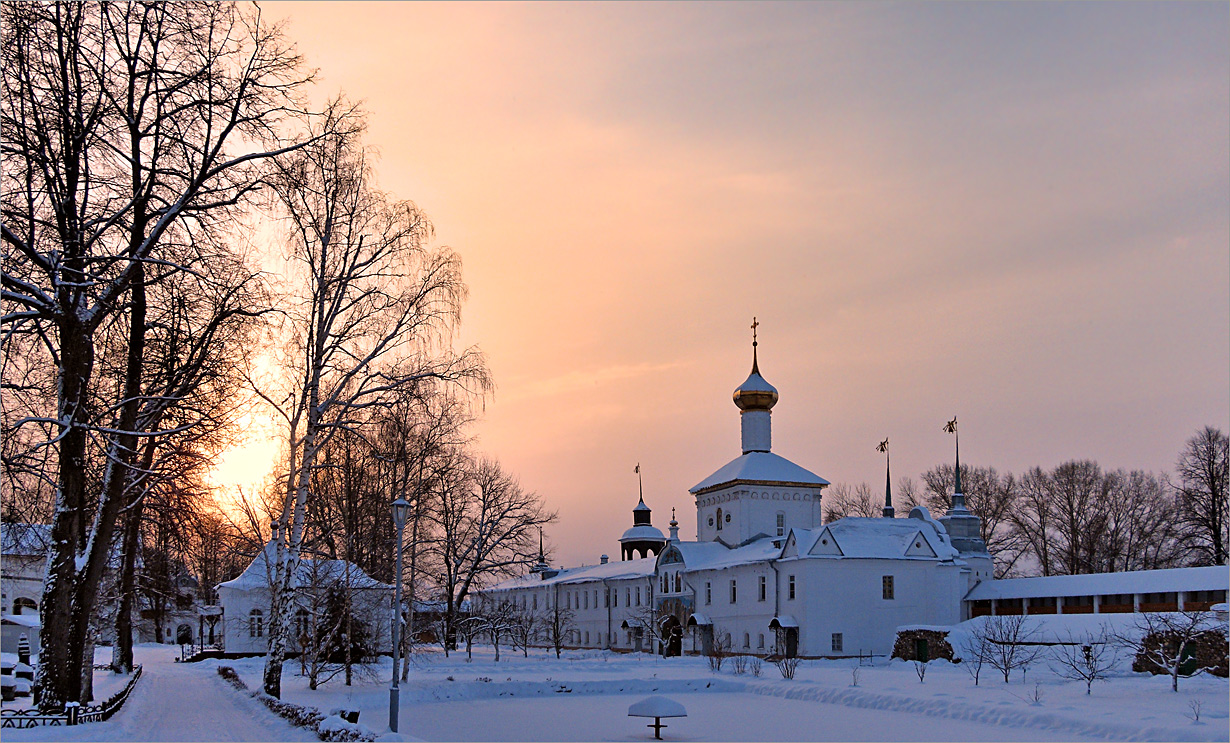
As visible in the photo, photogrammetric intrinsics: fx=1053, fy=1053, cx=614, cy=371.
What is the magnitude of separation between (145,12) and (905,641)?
37.4 meters

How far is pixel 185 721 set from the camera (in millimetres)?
19406

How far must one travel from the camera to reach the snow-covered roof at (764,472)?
5705 cm

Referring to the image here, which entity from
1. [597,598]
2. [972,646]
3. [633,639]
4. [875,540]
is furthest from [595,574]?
[972,646]

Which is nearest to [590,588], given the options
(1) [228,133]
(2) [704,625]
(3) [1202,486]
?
(2) [704,625]

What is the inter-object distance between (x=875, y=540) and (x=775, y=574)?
4886 millimetres

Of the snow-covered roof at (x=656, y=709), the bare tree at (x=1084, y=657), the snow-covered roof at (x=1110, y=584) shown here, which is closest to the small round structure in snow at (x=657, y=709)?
the snow-covered roof at (x=656, y=709)

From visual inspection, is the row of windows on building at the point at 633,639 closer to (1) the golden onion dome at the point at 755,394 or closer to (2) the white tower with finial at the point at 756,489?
(2) the white tower with finial at the point at 756,489

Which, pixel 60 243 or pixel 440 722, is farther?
pixel 440 722

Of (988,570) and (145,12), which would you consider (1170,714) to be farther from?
(988,570)

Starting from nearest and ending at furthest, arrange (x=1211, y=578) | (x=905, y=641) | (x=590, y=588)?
(x=1211, y=578), (x=905, y=641), (x=590, y=588)

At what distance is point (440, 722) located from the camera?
22.5 meters

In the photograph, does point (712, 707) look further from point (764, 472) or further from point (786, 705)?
point (764, 472)

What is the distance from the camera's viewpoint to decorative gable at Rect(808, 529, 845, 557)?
1845 inches

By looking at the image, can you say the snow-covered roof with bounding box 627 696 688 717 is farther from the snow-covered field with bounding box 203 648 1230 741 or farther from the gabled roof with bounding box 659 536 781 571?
the gabled roof with bounding box 659 536 781 571
